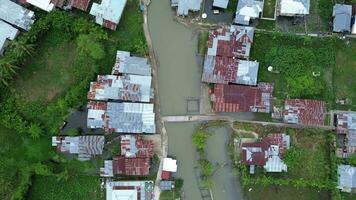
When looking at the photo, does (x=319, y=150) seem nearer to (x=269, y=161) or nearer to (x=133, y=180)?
(x=269, y=161)

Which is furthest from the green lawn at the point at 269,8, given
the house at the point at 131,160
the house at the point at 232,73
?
the house at the point at 131,160

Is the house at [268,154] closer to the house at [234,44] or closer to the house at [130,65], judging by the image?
the house at [234,44]

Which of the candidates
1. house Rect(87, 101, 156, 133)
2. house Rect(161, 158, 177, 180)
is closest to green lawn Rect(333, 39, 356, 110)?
house Rect(161, 158, 177, 180)

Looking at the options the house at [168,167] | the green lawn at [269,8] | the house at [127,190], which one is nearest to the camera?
the house at [127,190]

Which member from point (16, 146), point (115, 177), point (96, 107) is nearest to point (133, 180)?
point (115, 177)

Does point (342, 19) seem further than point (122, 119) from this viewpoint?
Yes

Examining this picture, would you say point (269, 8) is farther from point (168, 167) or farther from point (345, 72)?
point (168, 167)

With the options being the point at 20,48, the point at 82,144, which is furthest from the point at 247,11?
the point at 20,48
